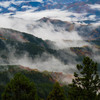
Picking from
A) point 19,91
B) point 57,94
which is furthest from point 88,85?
point 19,91

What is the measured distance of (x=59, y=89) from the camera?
27.6 meters

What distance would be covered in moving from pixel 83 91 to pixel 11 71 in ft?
520

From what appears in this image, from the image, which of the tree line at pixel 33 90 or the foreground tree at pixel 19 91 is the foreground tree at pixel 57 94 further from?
the foreground tree at pixel 19 91

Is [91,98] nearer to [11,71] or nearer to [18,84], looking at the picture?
[18,84]

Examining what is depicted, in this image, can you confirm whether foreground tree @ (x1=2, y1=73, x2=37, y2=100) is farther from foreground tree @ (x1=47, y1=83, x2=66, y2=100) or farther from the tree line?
foreground tree @ (x1=47, y1=83, x2=66, y2=100)

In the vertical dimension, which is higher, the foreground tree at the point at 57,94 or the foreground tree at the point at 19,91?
the foreground tree at the point at 19,91

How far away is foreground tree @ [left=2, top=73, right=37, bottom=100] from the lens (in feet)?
84.8

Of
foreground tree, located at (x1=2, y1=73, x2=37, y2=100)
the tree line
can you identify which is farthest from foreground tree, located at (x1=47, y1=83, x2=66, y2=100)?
foreground tree, located at (x1=2, y1=73, x2=37, y2=100)

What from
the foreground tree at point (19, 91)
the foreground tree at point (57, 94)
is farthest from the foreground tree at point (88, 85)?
the foreground tree at point (19, 91)

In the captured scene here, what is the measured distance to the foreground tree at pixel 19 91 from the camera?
25.9m

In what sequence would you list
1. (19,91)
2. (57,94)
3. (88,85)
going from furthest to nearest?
(88,85) < (57,94) < (19,91)

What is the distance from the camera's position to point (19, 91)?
26.7 m

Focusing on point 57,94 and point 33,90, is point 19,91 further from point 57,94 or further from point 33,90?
point 57,94

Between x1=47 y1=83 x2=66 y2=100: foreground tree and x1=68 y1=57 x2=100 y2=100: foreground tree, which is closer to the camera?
x1=47 y1=83 x2=66 y2=100: foreground tree
